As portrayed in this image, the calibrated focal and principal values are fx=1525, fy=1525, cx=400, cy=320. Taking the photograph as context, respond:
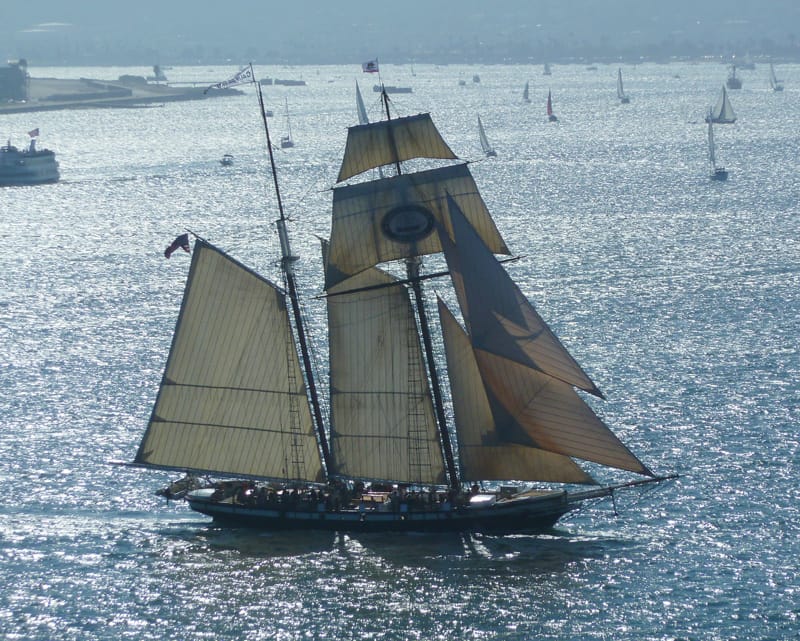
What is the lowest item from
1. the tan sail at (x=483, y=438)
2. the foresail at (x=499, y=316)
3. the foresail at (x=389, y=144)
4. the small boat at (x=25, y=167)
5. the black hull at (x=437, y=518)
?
the black hull at (x=437, y=518)

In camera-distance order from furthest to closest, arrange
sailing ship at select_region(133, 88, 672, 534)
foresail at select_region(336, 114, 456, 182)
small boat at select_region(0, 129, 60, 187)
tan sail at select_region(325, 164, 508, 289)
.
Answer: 1. small boat at select_region(0, 129, 60, 187)
2. foresail at select_region(336, 114, 456, 182)
3. tan sail at select_region(325, 164, 508, 289)
4. sailing ship at select_region(133, 88, 672, 534)

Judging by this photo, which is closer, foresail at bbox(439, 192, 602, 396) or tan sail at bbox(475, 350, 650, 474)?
foresail at bbox(439, 192, 602, 396)

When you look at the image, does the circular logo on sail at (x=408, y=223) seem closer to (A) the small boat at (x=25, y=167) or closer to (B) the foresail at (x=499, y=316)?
(B) the foresail at (x=499, y=316)

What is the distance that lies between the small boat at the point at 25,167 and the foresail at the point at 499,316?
124 m

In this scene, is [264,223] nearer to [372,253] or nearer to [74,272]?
[74,272]

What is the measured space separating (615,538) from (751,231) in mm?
69496

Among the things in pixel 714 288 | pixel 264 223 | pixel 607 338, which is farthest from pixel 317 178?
pixel 607 338

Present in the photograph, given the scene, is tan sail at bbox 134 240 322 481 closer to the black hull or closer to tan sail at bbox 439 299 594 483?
the black hull

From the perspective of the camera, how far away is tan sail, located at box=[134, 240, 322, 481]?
181ft

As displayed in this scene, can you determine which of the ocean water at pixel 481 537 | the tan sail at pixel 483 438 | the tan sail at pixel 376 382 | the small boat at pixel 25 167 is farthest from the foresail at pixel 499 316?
the small boat at pixel 25 167

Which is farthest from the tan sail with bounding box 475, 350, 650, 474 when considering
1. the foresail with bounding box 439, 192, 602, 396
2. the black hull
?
the black hull

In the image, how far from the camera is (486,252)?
2048 inches

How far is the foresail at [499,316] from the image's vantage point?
5131cm

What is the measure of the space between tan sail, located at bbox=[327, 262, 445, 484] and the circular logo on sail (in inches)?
66.8
